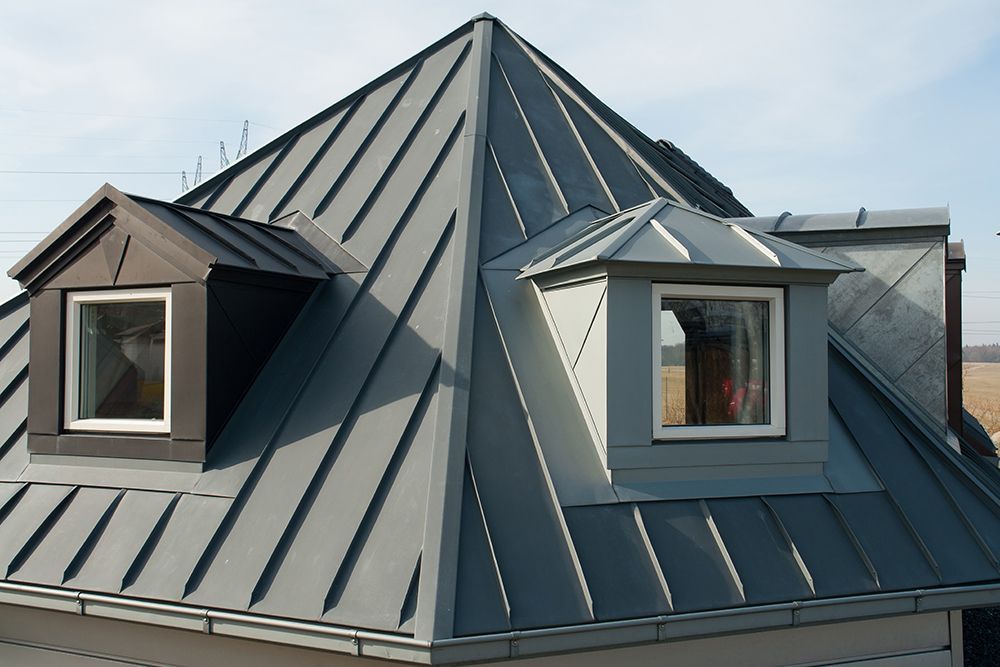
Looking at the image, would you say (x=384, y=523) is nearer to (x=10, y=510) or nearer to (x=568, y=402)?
(x=568, y=402)

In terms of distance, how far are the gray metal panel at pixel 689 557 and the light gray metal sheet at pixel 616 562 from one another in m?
0.09

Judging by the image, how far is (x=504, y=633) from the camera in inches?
165

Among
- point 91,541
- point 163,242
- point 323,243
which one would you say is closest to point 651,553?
point 91,541

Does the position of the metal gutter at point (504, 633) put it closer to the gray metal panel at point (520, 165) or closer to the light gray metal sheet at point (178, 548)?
the light gray metal sheet at point (178, 548)

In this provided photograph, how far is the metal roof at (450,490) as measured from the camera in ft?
14.9

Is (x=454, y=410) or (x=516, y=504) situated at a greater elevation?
(x=454, y=410)

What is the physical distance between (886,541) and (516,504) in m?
2.56

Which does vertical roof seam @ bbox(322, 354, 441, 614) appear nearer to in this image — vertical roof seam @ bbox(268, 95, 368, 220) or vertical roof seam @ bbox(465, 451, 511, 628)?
vertical roof seam @ bbox(465, 451, 511, 628)

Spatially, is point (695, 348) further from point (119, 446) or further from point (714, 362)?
point (119, 446)

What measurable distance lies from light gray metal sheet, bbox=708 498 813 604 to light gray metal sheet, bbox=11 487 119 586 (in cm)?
420

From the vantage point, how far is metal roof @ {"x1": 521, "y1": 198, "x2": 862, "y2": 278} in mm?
5203

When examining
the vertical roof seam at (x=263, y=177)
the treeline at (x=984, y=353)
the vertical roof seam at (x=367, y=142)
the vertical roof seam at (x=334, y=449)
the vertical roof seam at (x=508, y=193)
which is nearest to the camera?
the vertical roof seam at (x=334, y=449)

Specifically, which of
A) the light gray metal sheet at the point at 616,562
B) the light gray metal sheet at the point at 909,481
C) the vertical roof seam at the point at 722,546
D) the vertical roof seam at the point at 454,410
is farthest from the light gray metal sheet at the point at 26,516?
the light gray metal sheet at the point at 909,481

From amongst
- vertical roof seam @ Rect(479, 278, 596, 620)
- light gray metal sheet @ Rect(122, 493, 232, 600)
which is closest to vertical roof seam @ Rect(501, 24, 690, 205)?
vertical roof seam @ Rect(479, 278, 596, 620)
